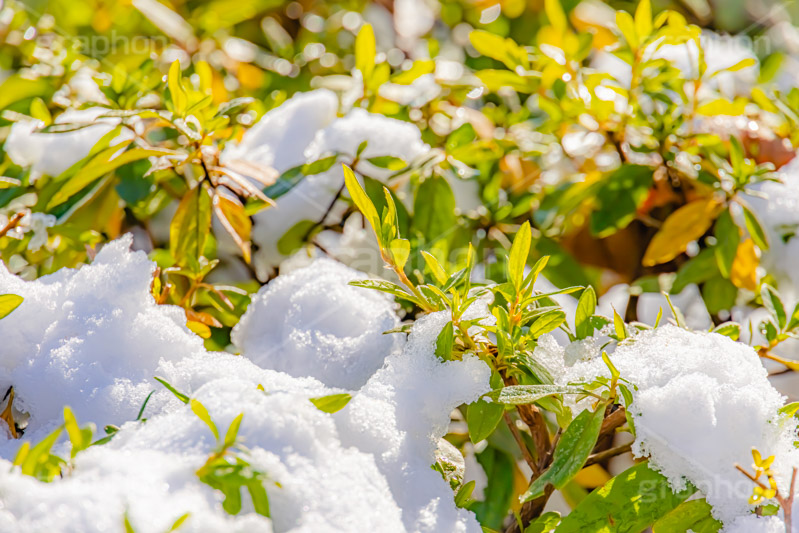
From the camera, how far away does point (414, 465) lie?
27.9 inches

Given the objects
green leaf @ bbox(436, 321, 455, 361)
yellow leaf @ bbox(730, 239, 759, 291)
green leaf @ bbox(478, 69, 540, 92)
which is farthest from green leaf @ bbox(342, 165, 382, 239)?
yellow leaf @ bbox(730, 239, 759, 291)

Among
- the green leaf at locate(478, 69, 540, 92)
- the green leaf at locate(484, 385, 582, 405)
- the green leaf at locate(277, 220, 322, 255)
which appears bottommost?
the green leaf at locate(277, 220, 322, 255)

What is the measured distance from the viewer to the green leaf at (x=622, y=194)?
43.4 inches

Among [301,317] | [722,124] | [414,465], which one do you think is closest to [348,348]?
[301,317]

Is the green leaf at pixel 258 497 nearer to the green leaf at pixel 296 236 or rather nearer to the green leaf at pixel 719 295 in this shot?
the green leaf at pixel 296 236

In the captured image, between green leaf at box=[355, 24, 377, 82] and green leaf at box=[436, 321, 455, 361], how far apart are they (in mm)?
567

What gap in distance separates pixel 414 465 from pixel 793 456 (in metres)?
0.35

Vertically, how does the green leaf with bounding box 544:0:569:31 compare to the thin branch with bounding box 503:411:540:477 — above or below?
above

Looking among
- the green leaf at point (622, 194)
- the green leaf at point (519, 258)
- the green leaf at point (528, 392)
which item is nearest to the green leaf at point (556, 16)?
the green leaf at point (622, 194)

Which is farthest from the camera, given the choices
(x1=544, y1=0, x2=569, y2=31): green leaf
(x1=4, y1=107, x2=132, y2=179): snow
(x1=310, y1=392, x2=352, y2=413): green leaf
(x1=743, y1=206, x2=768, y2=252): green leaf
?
(x1=544, y1=0, x2=569, y2=31): green leaf

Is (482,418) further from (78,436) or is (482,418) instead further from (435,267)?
(78,436)

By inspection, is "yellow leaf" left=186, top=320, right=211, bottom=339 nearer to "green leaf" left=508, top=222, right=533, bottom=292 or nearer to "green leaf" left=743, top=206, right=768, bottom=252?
"green leaf" left=508, top=222, right=533, bottom=292

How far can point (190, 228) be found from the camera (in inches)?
36.4

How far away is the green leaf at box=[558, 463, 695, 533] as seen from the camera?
687mm
